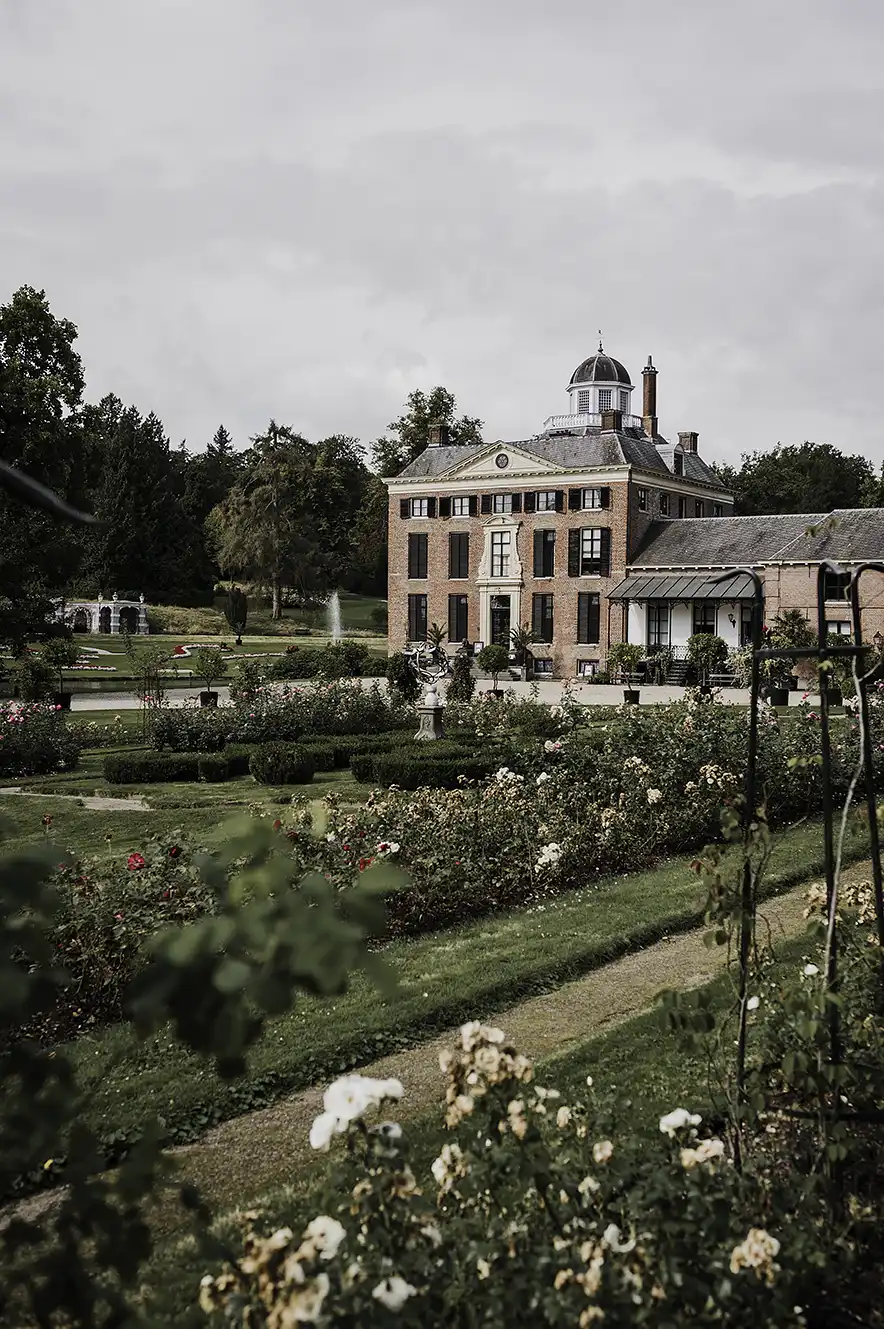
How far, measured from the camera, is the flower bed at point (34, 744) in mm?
16783

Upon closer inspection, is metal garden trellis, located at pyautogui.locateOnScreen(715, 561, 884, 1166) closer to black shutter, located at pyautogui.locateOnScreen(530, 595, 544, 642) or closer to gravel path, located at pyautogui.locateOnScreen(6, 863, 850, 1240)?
gravel path, located at pyautogui.locateOnScreen(6, 863, 850, 1240)

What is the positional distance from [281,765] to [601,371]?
41.0 m

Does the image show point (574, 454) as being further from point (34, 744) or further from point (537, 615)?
point (34, 744)

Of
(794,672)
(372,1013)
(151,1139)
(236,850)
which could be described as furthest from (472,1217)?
(794,672)

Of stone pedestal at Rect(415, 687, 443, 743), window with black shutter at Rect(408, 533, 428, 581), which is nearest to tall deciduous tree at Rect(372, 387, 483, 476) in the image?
Result: window with black shutter at Rect(408, 533, 428, 581)

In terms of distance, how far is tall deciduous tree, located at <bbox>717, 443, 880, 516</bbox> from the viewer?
210 ft

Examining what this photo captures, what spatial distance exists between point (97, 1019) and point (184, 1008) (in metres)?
4.99

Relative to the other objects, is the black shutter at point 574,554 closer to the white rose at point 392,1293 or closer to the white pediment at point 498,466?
the white pediment at point 498,466

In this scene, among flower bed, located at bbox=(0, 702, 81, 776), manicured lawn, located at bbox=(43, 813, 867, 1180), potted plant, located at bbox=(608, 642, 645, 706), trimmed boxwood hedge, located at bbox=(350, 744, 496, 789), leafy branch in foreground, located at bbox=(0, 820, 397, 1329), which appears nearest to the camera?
leafy branch in foreground, located at bbox=(0, 820, 397, 1329)

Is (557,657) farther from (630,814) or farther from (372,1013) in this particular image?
(372,1013)

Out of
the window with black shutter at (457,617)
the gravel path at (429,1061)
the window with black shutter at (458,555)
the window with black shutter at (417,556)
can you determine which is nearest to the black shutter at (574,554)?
the window with black shutter at (458,555)

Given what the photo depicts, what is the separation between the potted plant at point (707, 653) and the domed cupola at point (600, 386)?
18.3m

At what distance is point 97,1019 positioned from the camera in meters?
6.02

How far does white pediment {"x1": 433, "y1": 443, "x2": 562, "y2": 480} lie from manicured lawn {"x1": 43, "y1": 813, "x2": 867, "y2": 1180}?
35849 mm
